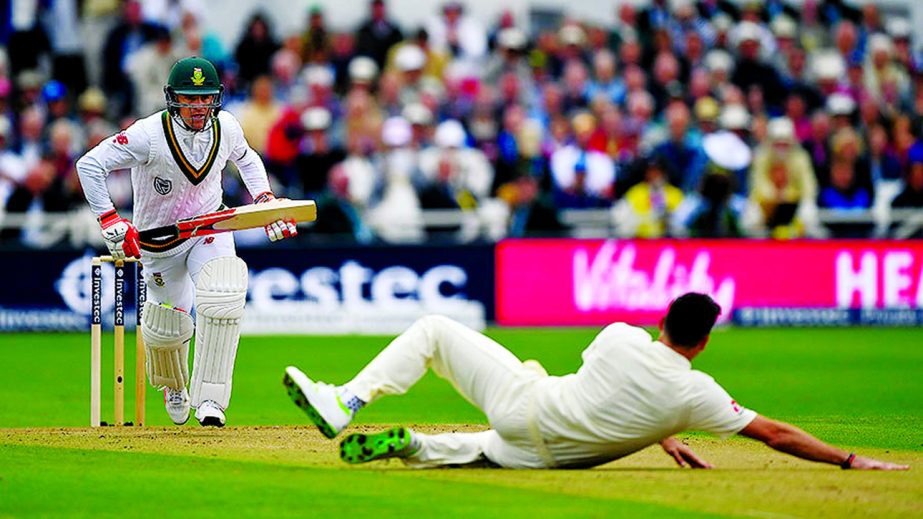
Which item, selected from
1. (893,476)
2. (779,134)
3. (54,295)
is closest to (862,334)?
(779,134)

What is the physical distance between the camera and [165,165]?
10125mm

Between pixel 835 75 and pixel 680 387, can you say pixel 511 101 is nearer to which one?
pixel 835 75

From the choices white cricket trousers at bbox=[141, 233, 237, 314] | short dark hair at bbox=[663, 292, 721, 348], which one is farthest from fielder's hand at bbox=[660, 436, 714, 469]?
white cricket trousers at bbox=[141, 233, 237, 314]

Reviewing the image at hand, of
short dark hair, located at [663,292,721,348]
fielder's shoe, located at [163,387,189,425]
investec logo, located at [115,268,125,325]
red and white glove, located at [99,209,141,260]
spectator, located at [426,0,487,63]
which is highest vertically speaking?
spectator, located at [426,0,487,63]

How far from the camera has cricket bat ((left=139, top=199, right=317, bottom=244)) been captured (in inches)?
397

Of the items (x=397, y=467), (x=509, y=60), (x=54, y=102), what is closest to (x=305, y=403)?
(x=397, y=467)

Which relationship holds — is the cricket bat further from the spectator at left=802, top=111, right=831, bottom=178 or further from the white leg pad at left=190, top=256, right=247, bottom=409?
A: the spectator at left=802, top=111, right=831, bottom=178

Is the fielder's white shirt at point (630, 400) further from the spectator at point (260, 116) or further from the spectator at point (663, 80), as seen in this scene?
the spectator at point (663, 80)

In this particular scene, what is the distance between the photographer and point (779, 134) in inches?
808

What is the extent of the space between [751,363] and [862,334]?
4206 mm

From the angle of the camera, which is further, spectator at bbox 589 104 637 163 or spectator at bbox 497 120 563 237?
spectator at bbox 589 104 637 163

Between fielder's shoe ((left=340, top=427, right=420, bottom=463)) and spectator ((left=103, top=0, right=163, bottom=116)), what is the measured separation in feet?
44.7

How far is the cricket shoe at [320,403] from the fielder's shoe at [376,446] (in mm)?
103

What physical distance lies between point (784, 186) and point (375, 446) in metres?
13.4
